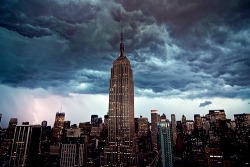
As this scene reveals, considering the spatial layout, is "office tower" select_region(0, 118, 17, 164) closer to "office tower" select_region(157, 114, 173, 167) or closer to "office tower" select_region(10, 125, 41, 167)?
"office tower" select_region(10, 125, 41, 167)

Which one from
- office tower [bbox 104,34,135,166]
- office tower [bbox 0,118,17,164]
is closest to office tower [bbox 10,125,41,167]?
office tower [bbox 0,118,17,164]

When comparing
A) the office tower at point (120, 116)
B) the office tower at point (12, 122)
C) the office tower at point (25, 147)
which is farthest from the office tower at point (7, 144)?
the office tower at point (120, 116)

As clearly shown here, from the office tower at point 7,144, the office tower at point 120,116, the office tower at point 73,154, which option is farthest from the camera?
the office tower at point 7,144

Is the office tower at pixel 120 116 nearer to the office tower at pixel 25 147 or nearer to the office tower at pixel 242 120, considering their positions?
the office tower at pixel 25 147

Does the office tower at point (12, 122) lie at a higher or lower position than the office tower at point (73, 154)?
higher

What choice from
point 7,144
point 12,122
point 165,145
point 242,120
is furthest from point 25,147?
point 242,120

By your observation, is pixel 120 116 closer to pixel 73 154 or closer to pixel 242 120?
pixel 73 154

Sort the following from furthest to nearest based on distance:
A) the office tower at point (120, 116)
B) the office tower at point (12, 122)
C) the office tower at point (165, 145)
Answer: the office tower at point (12, 122) < the office tower at point (165, 145) < the office tower at point (120, 116)
